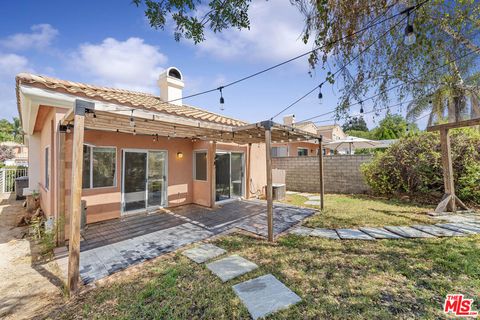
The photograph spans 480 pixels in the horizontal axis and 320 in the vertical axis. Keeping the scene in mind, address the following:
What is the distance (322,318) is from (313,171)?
33.3 ft

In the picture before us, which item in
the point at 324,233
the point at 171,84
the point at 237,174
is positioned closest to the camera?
the point at 324,233

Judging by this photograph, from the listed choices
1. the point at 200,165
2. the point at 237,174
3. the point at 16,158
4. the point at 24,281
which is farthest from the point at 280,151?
the point at 16,158

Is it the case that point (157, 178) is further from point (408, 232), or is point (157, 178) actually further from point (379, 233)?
point (408, 232)

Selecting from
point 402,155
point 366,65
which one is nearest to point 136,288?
point 366,65

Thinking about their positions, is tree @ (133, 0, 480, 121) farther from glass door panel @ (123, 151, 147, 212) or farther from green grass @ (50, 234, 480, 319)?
glass door panel @ (123, 151, 147, 212)

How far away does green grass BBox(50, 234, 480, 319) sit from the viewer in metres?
2.71

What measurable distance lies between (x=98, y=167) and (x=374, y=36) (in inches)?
333

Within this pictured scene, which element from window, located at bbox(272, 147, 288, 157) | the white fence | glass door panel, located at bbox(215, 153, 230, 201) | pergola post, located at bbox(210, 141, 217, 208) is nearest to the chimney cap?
pergola post, located at bbox(210, 141, 217, 208)

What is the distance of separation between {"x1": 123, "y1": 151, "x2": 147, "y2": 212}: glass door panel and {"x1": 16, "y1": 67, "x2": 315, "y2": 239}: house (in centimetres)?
3

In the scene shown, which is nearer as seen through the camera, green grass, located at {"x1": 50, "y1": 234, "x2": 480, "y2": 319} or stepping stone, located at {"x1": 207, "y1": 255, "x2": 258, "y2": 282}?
green grass, located at {"x1": 50, "y1": 234, "x2": 480, "y2": 319}

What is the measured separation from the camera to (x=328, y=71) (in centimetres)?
529

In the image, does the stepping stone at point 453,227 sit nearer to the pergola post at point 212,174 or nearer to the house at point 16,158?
the pergola post at point 212,174

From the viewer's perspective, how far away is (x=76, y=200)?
333cm

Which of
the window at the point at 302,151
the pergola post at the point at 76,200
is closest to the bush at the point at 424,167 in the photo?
the window at the point at 302,151
